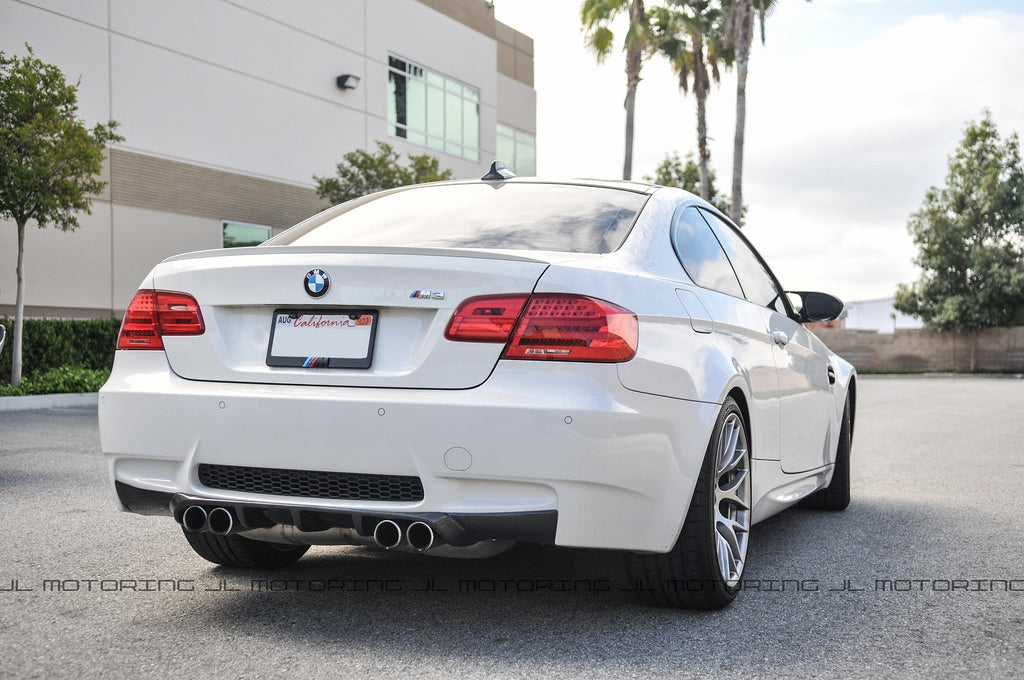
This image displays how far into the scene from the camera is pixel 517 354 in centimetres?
333

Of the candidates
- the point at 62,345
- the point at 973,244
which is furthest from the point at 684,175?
the point at 62,345

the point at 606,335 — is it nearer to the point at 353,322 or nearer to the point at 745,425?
the point at 353,322

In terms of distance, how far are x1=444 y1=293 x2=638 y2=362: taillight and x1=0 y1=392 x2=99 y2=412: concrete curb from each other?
11.7m

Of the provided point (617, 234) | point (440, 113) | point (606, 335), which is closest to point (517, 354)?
point (606, 335)

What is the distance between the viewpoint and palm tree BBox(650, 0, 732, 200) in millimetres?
30578

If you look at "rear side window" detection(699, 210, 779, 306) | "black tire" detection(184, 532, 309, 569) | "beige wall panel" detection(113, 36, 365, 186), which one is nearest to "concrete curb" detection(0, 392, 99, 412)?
"beige wall panel" detection(113, 36, 365, 186)

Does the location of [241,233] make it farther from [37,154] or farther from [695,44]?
[695,44]

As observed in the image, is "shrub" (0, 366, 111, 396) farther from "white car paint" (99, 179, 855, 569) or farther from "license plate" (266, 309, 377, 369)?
"license plate" (266, 309, 377, 369)

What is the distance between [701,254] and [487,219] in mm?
939

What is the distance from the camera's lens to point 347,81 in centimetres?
2480

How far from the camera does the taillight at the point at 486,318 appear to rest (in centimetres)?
335

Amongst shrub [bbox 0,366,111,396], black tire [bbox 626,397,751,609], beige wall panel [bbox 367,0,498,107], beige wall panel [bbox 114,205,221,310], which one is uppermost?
beige wall panel [bbox 367,0,498,107]

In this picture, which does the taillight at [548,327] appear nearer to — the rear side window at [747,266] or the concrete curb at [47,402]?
the rear side window at [747,266]

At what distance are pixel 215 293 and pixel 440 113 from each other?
83.9ft
